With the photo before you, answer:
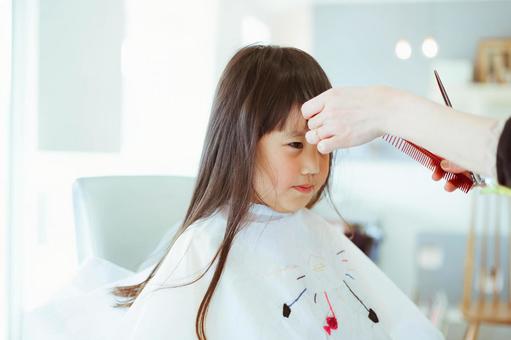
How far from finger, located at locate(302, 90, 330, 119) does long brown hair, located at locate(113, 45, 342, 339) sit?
0.12 meters

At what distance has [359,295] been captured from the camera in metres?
1.23

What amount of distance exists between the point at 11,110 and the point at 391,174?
3725mm

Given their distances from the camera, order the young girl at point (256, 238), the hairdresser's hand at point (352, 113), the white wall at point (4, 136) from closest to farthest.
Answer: the hairdresser's hand at point (352, 113) → the young girl at point (256, 238) → the white wall at point (4, 136)

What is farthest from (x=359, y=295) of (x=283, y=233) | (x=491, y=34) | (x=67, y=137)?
(x=491, y=34)

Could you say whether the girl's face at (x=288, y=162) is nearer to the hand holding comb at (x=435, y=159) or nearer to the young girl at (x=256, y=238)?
the young girl at (x=256, y=238)

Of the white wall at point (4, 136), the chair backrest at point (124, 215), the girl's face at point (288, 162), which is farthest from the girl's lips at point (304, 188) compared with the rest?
the white wall at point (4, 136)

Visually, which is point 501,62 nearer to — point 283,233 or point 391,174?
point 391,174

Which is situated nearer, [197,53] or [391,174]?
[197,53]

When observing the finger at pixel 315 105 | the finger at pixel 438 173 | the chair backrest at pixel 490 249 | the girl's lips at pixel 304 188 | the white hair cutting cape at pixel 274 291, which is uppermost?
the finger at pixel 315 105

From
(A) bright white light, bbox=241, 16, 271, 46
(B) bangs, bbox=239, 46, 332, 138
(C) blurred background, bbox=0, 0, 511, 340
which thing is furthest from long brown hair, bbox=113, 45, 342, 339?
(A) bright white light, bbox=241, 16, 271, 46

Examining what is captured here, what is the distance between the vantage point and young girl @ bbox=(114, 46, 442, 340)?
3.39 ft

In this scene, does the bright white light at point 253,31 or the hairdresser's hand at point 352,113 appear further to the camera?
the bright white light at point 253,31

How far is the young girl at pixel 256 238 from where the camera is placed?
103 cm

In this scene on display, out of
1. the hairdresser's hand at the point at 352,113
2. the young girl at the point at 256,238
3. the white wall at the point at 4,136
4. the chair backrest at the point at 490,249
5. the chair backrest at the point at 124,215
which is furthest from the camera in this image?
the chair backrest at the point at 490,249
